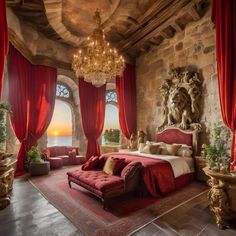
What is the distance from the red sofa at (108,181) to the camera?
3158mm

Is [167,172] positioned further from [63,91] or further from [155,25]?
[63,91]

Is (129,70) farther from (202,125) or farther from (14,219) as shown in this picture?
(14,219)

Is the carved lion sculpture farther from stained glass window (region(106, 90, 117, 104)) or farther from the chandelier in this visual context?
stained glass window (region(106, 90, 117, 104))

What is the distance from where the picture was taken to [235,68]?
12.1ft

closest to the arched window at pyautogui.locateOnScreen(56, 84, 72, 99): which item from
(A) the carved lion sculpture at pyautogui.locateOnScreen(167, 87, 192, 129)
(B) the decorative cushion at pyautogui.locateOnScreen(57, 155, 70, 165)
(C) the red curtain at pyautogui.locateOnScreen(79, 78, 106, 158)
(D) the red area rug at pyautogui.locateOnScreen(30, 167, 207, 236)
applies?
(C) the red curtain at pyautogui.locateOnScreen(79, 78, 106, 158)

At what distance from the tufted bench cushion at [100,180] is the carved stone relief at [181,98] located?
2.89 m

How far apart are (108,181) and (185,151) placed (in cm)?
258

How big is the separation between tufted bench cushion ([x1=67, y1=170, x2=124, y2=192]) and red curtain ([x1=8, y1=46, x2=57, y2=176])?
2.50 meters

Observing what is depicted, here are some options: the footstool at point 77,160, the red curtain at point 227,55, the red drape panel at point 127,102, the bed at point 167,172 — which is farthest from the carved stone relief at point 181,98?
the footstool at point 77,160

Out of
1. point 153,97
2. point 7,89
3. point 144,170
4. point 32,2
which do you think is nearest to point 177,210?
point 144,170

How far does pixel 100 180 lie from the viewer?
3418mm

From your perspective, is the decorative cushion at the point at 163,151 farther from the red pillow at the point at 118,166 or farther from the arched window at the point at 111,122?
the arched window at the point at 111,122

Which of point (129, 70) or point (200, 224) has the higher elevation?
point (129, 70)

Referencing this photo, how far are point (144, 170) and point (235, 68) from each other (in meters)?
2.86
